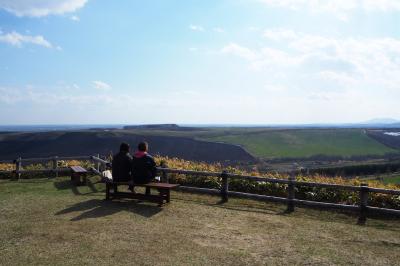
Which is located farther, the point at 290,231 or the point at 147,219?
the point at 147,219

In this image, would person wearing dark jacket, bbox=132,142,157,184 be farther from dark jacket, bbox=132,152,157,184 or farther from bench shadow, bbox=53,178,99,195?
bench shadow, bbox=53,178,99,195

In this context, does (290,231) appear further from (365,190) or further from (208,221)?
(365,190)

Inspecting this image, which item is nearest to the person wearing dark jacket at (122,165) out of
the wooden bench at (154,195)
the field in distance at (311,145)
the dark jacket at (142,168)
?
the wooden bench at (154,195)

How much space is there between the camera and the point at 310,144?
113 m

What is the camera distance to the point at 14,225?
10.1m

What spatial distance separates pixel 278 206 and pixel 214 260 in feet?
19.6

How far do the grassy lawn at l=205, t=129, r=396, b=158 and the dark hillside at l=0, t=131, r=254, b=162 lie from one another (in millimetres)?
7315

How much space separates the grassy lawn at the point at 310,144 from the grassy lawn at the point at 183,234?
77.6m

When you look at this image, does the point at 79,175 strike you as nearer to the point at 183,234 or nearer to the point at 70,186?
the point at 70,186

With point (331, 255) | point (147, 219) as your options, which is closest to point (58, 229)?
point (147, 219)

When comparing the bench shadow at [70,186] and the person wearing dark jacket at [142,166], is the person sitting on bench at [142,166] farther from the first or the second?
the bench shadow at [70,186]

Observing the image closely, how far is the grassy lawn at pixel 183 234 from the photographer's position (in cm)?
794

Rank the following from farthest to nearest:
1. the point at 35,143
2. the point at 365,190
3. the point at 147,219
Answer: the point at 35,143 → the point at 365,190 → the point at 147,219

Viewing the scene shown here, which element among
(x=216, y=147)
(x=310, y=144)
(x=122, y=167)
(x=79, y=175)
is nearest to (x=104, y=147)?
(x=216, y=147)
